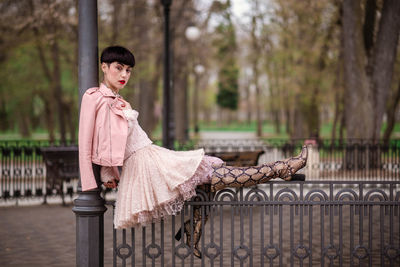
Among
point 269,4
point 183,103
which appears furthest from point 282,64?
point 183,103

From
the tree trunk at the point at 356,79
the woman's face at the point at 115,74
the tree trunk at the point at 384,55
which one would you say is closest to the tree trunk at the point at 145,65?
the tree trunk at the point at 356,79

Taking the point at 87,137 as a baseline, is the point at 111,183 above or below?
below

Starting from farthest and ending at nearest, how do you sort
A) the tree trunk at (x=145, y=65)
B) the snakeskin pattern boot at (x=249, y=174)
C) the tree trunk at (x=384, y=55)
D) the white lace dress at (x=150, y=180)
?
the tree trunk at (x=145, y=65)
the tree trunk at (x=384, y=55)
the snakeskin pattern boot at (x=249, y=174)
the white lace dress at (x=150, y=180)

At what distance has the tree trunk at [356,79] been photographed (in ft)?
53.8

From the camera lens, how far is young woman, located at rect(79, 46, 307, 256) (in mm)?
4656

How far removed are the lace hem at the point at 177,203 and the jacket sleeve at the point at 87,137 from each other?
474mm

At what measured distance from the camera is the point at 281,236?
17.0 ft

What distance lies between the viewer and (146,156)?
4871 millimetres

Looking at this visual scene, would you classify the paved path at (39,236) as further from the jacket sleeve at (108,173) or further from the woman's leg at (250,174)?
the woman's leg at (250,174)

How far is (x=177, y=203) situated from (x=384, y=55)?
13.1 meters

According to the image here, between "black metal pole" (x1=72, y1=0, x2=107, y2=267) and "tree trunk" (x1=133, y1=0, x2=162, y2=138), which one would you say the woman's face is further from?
"tree trunk" (x1=133, y1=0, x2=162, y2=138)

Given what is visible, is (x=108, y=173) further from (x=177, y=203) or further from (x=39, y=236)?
(x=39, y=236)

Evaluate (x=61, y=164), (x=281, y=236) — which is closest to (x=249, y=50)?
(x=61, y=164)

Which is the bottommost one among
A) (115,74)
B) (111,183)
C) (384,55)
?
(111,183)
